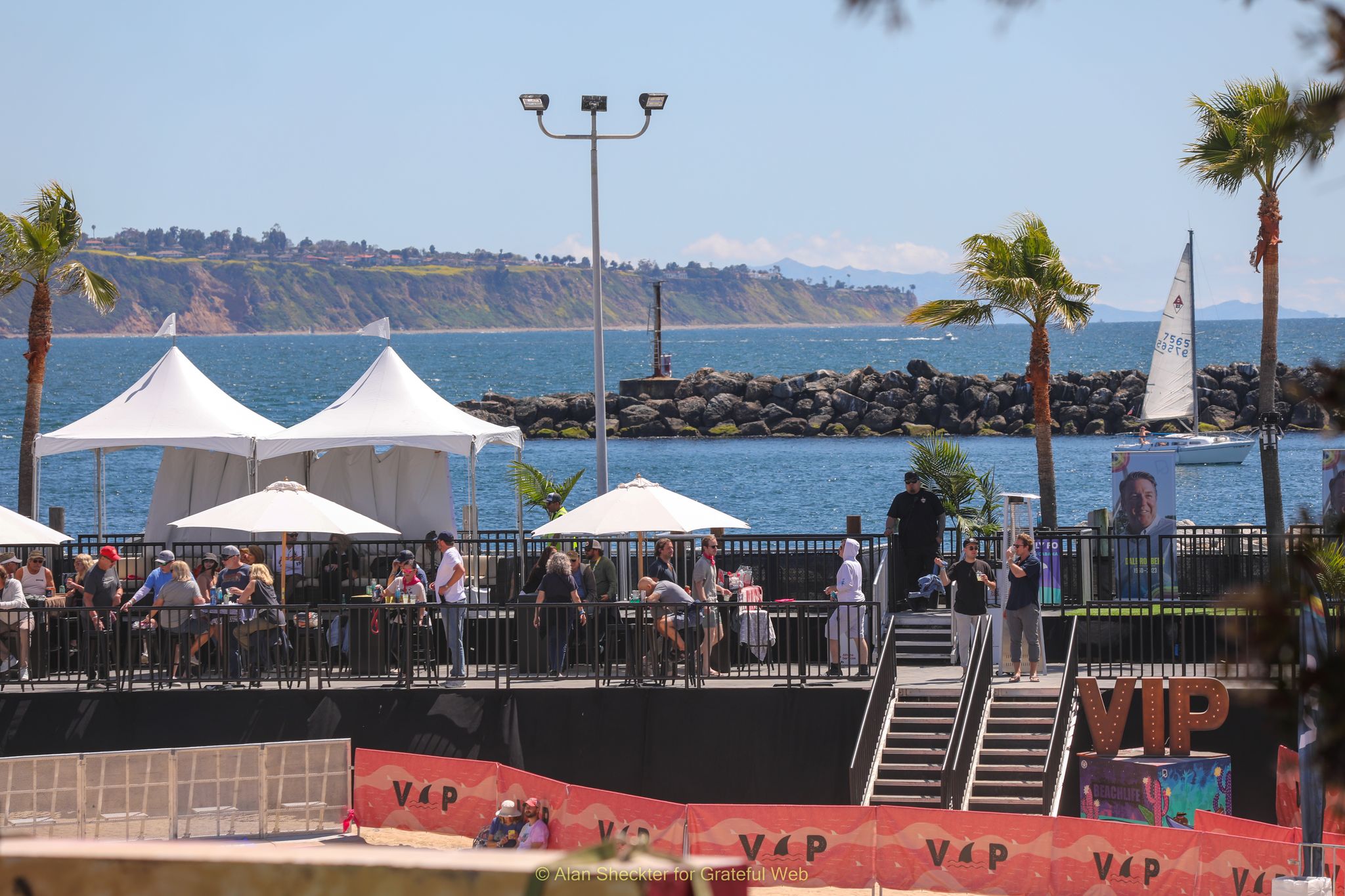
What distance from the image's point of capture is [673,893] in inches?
170

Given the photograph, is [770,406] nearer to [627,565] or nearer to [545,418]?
[545,418]

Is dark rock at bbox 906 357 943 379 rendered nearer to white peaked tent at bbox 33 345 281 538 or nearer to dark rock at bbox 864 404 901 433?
dark rock at bbox 864 404 901 433

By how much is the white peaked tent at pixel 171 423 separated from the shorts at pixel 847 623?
27.0ft

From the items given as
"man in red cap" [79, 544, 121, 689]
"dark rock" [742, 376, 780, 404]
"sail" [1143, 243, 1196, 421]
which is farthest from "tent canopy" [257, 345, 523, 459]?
"dark rock" [742, 376, 780, 404]

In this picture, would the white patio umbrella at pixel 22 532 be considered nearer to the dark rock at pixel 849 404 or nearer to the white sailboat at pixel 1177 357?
the white sailboat at pixel 1177 357

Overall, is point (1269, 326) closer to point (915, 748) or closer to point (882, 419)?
point (915, 748)

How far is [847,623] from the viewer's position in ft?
53.0

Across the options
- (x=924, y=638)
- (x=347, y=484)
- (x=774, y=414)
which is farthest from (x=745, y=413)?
(x=924, y=638)

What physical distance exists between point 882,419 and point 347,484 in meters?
77.5

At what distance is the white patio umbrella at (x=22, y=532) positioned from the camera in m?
17.1

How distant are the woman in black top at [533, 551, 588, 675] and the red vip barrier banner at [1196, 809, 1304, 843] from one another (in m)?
6.32

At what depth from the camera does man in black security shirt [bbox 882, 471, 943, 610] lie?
19.1 m

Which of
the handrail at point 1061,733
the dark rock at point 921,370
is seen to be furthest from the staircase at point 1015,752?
the dark rock at point 921,370

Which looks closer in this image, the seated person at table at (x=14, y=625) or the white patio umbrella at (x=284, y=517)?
the seated person at table at (x=14, y=625)
